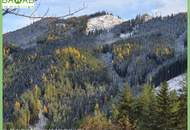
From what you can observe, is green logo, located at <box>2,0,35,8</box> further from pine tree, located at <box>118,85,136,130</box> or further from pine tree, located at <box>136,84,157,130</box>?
pine tree, located at <box>118,85,136,130</box>

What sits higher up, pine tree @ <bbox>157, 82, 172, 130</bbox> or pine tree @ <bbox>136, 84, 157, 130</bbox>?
pine tree @ <bbox>157, 82, 172, 130</bbox>

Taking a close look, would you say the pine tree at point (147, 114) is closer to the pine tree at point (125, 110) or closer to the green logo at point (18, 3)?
the pine tree at point (125, 110)

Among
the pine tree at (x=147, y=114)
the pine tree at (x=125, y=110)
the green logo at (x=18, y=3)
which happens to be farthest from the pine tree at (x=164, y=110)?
the green logo at (x=18, y=3)

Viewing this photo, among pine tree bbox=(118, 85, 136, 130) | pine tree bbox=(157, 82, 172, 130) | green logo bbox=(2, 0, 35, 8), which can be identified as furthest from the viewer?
pine tree bbox=(118, 85, 136, 130)

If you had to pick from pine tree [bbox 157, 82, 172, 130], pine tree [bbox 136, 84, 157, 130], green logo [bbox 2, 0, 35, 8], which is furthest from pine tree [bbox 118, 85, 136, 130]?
green logo [bbox 2, 0, 35, 8]

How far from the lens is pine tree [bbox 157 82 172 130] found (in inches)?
2692

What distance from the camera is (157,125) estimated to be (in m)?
Answer: 70.9

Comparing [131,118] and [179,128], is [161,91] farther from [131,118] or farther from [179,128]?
[131,118]

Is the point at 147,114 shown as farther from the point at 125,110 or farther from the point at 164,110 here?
the point at 125,110

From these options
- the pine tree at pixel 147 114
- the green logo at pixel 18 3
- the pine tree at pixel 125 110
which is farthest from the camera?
the pine tree at pixel 125 110

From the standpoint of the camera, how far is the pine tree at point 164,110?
68375mm

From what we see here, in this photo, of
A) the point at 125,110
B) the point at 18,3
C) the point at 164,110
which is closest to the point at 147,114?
the point at 164,110

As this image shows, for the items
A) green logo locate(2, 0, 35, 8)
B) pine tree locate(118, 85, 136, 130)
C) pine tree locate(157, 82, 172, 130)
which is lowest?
pine tree locate(118, 85, 136, 130)

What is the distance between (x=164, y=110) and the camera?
70.8 metres
